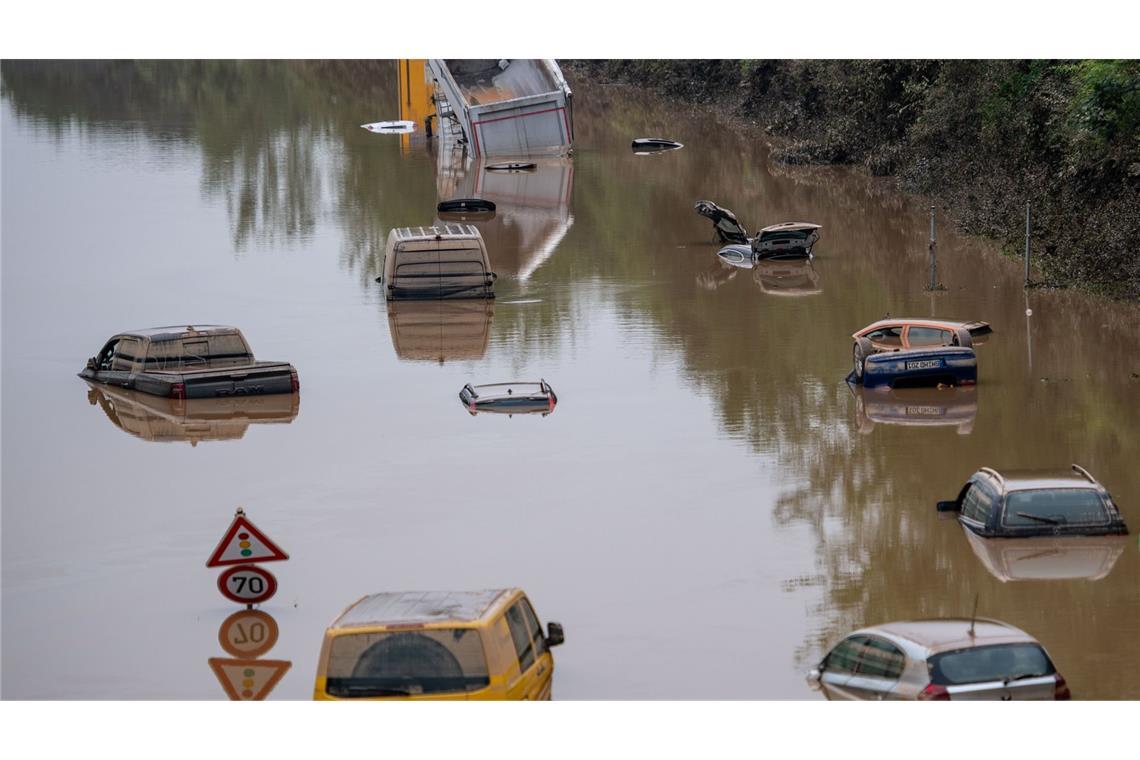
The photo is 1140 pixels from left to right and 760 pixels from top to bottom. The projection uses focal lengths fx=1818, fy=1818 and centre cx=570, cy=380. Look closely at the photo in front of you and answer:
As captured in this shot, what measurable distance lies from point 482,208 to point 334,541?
3847 cm

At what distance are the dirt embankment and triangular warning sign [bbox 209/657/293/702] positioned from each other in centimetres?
3000

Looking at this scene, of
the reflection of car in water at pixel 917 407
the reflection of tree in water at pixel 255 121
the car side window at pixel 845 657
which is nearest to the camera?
the car side window at pixel 845 657

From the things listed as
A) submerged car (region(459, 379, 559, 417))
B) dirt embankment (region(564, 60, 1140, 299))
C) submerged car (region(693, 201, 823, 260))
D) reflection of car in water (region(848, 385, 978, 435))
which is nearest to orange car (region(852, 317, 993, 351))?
reflection of car in water (region(848, 385, 978, 435))

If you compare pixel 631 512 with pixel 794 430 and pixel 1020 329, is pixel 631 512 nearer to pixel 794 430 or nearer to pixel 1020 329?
pixel 794 430

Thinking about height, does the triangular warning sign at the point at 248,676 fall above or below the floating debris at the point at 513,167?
below

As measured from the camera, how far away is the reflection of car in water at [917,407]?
33.9m

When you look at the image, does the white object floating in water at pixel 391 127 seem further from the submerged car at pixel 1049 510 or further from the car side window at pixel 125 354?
the submerged car at pixel 1049 510

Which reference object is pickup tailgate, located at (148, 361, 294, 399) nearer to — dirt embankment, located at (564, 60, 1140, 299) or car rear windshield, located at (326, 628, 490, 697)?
dirt embankment, located at (564, 60, 1140, 299)

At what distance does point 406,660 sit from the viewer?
642 inches

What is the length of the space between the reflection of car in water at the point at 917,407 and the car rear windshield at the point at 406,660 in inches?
715

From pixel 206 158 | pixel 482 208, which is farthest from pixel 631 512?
pixel 206 158

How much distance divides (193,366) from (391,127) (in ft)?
185

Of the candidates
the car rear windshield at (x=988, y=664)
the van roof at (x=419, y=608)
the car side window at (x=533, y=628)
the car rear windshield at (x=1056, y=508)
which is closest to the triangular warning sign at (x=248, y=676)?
the van roof at (x=419, y=608)

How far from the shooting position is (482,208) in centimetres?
6431
